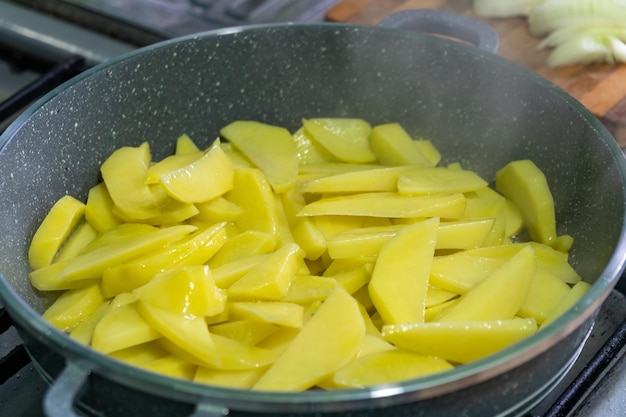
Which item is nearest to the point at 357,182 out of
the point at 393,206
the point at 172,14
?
the point at 393,206

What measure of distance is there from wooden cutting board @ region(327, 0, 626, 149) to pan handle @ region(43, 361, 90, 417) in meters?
1.04

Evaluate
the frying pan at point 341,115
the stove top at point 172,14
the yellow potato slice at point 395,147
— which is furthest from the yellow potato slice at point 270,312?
the stove top at point 172,14

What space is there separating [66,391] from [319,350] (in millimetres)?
277

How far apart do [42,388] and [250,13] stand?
Result: 917 mm

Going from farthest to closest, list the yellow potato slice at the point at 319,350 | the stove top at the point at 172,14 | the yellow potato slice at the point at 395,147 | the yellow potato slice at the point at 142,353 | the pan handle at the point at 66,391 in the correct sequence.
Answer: the stove top at the point at 172,14 < the yellow potato slice at the point at 395,147 < the yellow potato slice at the point at 142,353 < the yellow potato slice at the point at 319,350 < the pan handle at the point at 66,391

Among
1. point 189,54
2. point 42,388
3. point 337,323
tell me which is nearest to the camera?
point 337,323

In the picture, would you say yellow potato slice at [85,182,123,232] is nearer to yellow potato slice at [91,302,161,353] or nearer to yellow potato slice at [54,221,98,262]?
yellow potato slice at [54,221,98,262]

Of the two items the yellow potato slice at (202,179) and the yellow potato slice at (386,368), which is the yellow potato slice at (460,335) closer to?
the yellow potato slice at (386,368)

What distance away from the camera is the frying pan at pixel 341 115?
87cm

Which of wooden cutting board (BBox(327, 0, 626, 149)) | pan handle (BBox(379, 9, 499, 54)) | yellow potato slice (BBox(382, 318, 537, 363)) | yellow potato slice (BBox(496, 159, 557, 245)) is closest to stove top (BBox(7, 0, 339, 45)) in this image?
wooden cutting board (BBox(327, 0, 626, 149))

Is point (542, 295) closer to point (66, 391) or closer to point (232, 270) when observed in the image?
point (232, 270)

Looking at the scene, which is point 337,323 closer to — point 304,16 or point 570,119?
point 570,119

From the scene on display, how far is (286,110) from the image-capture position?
1.43m

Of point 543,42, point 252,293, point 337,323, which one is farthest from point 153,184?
point 543,42
